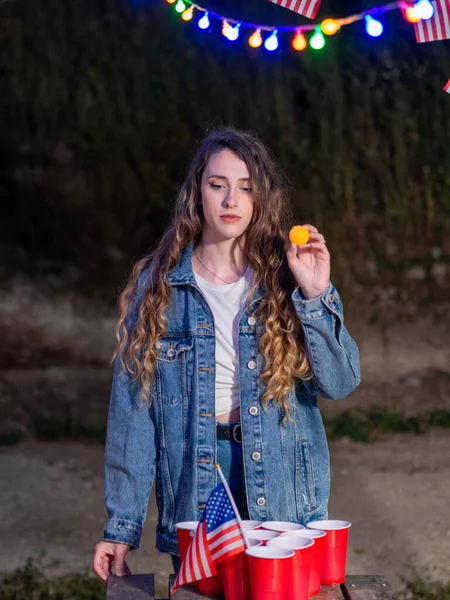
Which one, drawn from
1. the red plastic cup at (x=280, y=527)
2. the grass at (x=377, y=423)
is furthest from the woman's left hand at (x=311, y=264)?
the grass at (x=377, y=423)

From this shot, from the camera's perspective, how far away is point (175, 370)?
2.23 meters

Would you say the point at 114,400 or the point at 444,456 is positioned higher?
the point at 114,400

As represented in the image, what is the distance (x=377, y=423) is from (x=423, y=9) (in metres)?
2.53

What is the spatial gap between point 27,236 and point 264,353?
2.81 metres

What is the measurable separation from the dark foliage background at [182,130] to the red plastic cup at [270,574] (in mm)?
3255

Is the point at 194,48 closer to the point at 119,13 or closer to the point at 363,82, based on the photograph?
the point at 119,13

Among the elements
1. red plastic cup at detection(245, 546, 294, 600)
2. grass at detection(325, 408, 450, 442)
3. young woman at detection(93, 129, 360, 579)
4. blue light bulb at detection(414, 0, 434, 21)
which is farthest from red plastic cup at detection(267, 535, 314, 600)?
grass at detection(325, 408, 450, 442)

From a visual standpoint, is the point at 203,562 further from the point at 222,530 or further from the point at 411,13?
the point at 411,13

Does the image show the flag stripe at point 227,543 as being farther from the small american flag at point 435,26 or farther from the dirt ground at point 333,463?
the dirt ground at point 333,463

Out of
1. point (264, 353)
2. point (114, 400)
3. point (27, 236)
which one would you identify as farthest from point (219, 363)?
point (27, 236)

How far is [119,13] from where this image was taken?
15.2ft

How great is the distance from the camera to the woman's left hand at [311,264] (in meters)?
2.07

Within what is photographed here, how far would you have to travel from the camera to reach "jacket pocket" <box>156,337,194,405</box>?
2207 mm

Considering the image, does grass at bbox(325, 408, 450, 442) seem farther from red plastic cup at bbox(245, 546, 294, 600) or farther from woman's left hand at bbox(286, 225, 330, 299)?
red plastic cup at bbox(245, 546, 294, 600)
